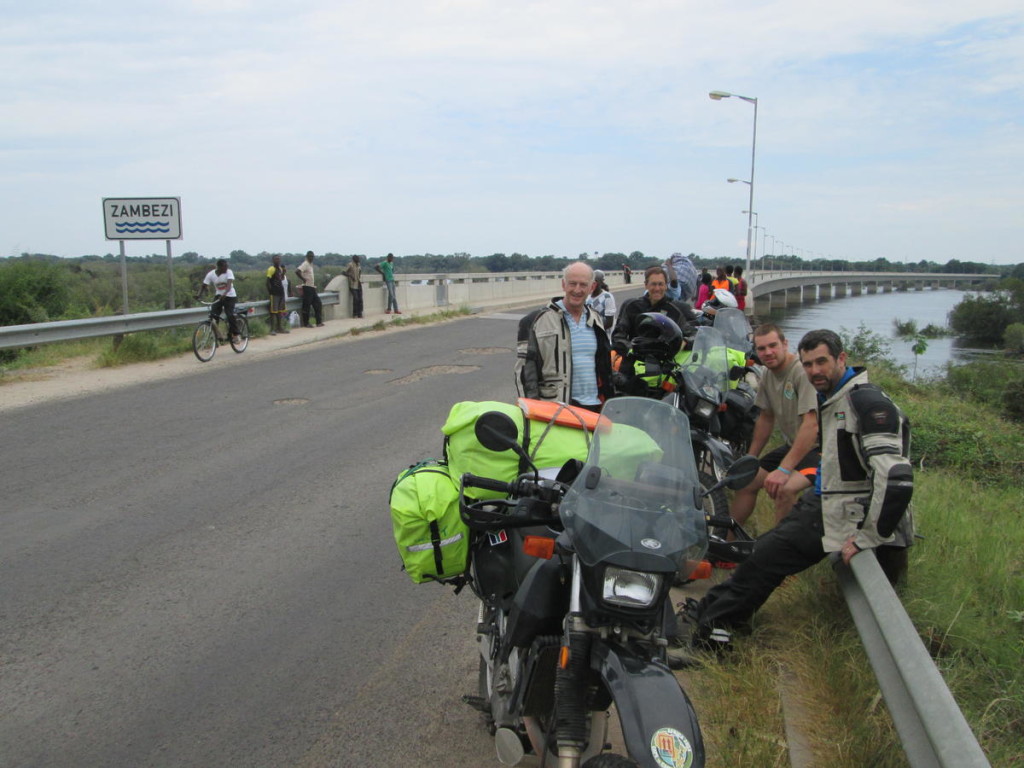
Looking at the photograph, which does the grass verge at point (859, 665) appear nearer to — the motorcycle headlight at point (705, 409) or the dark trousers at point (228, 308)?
the motorcycle headlight at point (705, 409)

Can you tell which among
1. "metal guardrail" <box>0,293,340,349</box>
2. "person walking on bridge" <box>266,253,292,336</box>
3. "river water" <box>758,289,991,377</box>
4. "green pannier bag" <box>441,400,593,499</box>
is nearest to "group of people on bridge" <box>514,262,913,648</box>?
"green pannier bag" <box>441,400,593,499</box>

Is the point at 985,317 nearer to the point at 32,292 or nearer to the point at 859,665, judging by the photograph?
the point at 32,292

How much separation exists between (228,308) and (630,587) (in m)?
15.3

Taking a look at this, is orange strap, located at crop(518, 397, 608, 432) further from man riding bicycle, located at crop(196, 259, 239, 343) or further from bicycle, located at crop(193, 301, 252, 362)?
man riding bicycle, located at crop(196, 259, 239, 343)

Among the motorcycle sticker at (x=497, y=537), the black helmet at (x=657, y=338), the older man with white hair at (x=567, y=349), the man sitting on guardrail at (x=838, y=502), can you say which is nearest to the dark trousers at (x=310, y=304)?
the black helmet at (x=657, y=338)

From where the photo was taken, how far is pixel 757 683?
154 inches

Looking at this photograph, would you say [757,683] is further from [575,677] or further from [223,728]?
[223,728]

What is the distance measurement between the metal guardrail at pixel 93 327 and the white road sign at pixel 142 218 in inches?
69.4

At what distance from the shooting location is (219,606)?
4.94 metres

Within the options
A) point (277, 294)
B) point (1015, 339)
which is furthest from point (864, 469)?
point (1015, 339)

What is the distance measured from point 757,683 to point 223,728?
236 cm

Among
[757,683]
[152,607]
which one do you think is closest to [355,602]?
[152,607]

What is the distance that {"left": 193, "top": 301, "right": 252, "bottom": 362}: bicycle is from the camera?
50.4ft

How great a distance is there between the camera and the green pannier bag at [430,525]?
3.29 metres
